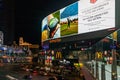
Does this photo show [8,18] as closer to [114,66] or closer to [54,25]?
[54,25]

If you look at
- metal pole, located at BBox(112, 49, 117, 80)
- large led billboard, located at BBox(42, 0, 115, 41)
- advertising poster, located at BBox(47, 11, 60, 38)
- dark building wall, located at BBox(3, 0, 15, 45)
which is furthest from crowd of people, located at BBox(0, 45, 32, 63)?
metal pole, located at BBox(112, 49, 117, 80)

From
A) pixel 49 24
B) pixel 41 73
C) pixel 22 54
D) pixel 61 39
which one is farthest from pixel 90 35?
pixel 22 54

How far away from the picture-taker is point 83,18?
24281 mm

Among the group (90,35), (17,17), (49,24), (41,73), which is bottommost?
(41,73)

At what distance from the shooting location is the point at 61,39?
99.7 feet

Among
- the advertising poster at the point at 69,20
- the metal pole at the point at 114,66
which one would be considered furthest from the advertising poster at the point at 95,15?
the metal pole at the point at 114,66

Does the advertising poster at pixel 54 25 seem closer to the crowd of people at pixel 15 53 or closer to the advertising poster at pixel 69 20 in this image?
the advertising poster at pixel 69 20

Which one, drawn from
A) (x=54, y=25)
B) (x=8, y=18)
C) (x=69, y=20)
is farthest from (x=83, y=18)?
(x=8, y=18)

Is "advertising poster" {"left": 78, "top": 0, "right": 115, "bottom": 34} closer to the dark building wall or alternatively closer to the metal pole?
the metal pole

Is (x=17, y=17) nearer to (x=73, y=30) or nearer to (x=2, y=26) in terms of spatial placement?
(x=2, y=26)

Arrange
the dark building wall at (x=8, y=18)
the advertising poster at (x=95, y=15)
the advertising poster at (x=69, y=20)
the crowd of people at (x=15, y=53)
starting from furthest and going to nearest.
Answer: the dark building wall at (x=8, y=18)
the crowd of people at (x=15, y=53)
the advertising poster at (x=69, y=20)
the advertising poster at (x=95, y=15)

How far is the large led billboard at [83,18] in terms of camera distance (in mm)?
19922

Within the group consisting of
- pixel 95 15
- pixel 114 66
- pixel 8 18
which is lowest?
pixel 114 66

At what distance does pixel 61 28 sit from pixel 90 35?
831 centimetres
